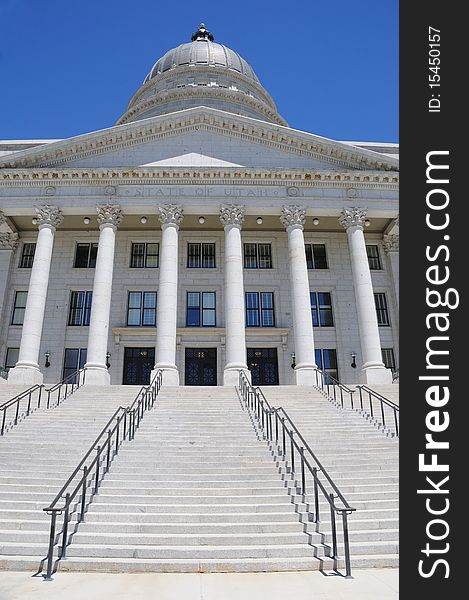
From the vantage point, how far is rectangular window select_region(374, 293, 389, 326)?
3081 centimetres

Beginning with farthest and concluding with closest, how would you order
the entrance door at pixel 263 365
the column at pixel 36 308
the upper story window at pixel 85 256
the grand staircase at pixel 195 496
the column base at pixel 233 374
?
the upper story window at pixel 85 256
the entrance door at pixel 263 365
the column at pixel 36 308
the column base at pixel 233 374
the grand staircase at pixel 195 496

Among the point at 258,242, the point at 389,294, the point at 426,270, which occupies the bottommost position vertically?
the point at 426,270

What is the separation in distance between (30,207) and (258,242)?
49.3ft

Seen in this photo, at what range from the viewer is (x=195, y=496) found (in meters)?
9.59

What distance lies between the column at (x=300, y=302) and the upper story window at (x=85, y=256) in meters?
13.6

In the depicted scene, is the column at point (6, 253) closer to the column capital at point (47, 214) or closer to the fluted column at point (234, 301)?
the column capital at point (47, 214)

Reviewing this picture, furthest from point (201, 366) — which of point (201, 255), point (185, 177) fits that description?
point (185, 177)

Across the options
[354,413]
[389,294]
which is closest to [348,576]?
[354,413]

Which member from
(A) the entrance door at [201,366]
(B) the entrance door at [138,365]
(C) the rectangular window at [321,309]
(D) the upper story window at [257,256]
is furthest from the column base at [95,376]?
(C) the rectangular window at [321,309]

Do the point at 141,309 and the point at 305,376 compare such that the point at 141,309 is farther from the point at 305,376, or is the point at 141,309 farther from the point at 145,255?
the point at 305,376

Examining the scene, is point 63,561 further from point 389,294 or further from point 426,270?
point 389,294

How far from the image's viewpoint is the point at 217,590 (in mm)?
6227

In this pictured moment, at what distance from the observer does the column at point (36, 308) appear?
2358 cm

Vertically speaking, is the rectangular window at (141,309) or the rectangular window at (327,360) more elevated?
the rectangular window at (141,309)
